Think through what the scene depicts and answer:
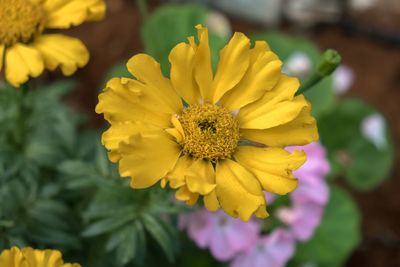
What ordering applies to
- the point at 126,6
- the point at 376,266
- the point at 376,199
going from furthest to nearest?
the point at 126,6, the point at 376,199, the point at 376,266

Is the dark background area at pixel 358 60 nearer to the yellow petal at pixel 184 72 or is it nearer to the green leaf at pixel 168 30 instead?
the green leaf at pixel 168 30

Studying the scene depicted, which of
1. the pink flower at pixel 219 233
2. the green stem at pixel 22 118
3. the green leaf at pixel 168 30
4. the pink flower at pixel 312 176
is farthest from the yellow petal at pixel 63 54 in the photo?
the green leaf at pixel 168 30

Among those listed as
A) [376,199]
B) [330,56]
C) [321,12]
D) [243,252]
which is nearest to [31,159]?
[243,252]

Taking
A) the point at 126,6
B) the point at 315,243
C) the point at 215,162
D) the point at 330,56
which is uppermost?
the point at 330,56

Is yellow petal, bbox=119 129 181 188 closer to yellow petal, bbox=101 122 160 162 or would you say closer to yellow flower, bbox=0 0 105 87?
yellow petal, bbox=101 122 160 162

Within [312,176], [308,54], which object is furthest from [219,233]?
[308,54]

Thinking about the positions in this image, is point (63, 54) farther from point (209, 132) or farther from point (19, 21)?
point (209, 132)

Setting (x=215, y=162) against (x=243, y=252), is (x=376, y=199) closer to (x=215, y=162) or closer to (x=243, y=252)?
(x=243, y=252)
